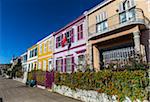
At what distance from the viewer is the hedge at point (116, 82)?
7770 millimetres

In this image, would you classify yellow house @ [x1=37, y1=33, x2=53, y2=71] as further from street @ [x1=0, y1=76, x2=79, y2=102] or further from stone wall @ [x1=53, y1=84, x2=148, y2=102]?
stone wall @ [x1=53, y1=84, x2=148, y2=102]

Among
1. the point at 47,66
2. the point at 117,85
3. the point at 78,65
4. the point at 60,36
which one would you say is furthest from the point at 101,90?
the point at 47,66

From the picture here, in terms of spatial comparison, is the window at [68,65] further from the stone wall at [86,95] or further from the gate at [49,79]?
the stone wall at [86,95]

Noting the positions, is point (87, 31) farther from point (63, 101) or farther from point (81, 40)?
point (63, 101)

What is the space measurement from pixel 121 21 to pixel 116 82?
576 cm

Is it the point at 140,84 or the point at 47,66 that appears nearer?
the point at 140,84

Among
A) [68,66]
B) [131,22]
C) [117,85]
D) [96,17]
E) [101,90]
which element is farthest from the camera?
[68,66]

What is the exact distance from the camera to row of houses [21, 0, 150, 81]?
11.3m

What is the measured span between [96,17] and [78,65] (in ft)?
17.2

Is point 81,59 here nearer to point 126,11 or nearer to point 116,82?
point 126,11

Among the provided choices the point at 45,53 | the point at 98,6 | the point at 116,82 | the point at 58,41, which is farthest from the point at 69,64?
the point at 116,82

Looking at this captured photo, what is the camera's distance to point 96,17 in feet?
52.3

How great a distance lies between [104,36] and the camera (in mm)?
13672

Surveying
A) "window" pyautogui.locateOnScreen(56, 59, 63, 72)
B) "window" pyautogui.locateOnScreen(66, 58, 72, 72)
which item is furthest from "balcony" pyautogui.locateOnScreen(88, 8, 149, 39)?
"window" pyautogui.locateOnScreen(56, 59, 63, 72)
